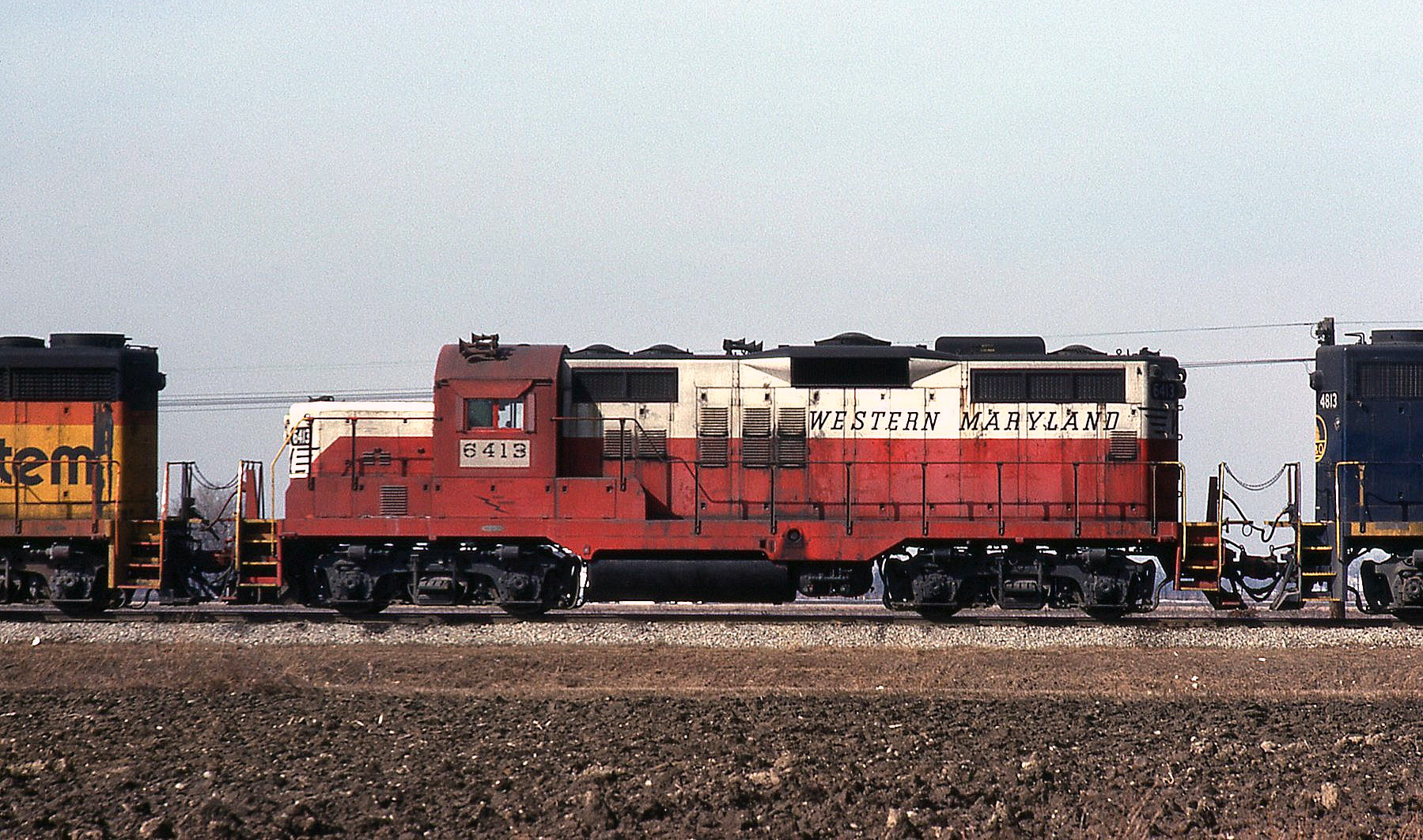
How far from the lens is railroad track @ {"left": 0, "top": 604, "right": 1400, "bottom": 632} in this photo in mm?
15969

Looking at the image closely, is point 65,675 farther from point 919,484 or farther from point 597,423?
point 919,484

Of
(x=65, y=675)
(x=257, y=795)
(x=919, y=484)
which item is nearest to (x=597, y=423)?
(x=919, y=484)

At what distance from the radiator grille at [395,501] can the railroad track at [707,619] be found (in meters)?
1.29

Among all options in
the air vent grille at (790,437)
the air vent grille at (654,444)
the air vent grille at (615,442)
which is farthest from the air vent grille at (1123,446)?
the air vent grille at (615,442)

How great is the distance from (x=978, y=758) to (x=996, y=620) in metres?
8.38

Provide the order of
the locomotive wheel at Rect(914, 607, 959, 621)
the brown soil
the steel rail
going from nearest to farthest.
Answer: the brown soil < the steel rail < the locomotive wheel at Rect(914, 607, 959, 621)

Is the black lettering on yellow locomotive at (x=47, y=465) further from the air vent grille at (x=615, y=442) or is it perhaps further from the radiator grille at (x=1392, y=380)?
the radiator grille at (x=1392, y=380)

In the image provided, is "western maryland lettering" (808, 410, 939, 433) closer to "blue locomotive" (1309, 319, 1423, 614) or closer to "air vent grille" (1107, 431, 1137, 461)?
"air vent grille" (1107, 431, 1137, 461)

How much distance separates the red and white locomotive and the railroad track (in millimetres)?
292

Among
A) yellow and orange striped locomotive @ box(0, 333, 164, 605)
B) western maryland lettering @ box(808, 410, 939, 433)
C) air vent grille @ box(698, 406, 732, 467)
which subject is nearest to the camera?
western maryland lettering @ box(808, 410, 939, 433)

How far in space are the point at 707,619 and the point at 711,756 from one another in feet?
27.8

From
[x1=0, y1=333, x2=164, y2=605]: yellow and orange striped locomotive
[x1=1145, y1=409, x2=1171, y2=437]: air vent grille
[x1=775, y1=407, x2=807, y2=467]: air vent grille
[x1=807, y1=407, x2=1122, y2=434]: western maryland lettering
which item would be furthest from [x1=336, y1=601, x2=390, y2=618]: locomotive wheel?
[x1=1145, y1=409, x2=1171, y2=437]: air vent grille

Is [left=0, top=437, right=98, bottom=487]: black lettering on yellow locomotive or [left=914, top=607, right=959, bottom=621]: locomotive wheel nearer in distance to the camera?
[left=914, top=607, right=959, bottom=621]: locomotive wheel

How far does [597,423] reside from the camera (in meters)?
17.0
